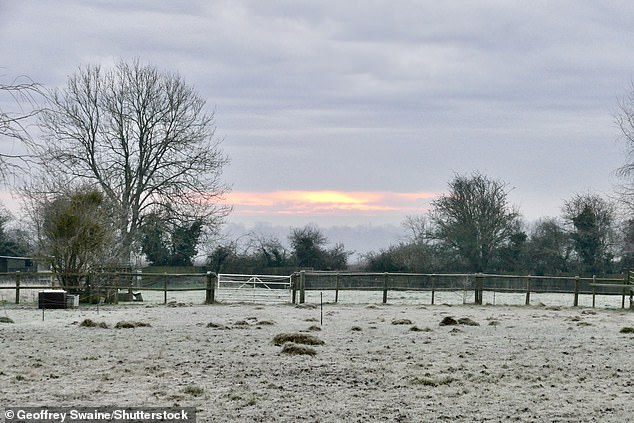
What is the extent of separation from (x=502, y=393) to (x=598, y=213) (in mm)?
46131

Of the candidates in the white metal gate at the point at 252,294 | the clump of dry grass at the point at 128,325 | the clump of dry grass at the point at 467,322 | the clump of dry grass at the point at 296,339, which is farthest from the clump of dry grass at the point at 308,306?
the clump of dry grass at the point at 296,339

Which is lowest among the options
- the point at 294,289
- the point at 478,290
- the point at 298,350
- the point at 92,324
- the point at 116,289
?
the point at 92,324

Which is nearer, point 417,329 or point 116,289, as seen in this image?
point 417,329

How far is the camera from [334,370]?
12.4 metres

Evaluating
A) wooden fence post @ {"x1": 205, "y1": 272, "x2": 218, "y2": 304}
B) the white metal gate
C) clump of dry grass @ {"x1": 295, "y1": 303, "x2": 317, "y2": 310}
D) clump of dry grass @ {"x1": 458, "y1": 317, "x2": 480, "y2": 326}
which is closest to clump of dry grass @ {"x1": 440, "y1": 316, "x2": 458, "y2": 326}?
clump of dry grass @ {"x1": 458, "y1": 317, "x2": 480, "y2": 326}

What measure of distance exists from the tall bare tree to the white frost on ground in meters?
33.3

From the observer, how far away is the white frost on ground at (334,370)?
31.9ft

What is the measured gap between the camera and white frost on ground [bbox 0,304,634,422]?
9719mm

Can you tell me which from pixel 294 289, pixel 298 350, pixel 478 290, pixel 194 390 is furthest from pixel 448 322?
pixel 194 390

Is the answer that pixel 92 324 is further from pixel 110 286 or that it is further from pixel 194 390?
pixel 110 286

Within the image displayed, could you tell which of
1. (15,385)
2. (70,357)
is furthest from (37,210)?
(15,385)

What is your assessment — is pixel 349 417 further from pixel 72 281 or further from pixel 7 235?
pixel 7 235

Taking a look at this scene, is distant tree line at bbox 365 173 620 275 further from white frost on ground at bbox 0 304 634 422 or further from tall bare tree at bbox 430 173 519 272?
white frost on ground at bbox 0 304 634 422

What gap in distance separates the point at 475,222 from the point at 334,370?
43.6m
